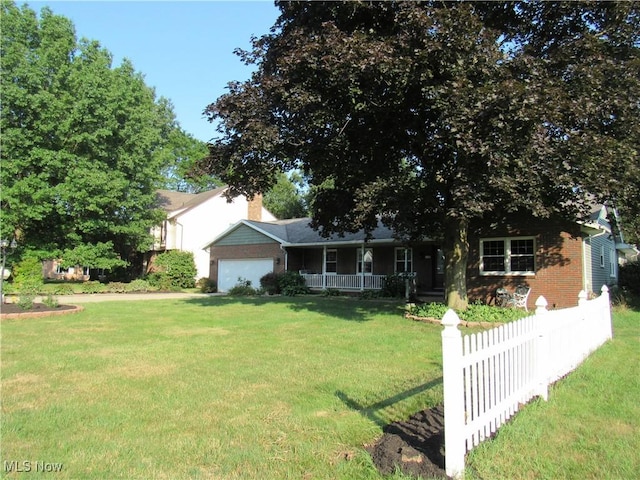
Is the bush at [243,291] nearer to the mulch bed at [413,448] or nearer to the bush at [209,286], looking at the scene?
the bush at [209,286]

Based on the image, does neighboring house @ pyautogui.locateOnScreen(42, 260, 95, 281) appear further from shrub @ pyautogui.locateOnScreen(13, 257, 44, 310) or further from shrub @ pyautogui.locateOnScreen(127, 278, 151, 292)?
shrub @ pyautogui.locateOnScreen(127, 278, 151, 292)

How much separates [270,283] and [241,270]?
369cm

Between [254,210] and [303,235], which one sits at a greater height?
[254,210]

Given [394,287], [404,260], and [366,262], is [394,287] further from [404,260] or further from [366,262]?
[366,262]

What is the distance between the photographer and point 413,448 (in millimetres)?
3787

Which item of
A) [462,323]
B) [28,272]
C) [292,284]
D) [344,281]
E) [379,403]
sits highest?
[28,272]

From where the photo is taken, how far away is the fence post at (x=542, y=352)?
5195mm

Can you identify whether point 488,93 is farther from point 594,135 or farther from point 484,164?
point 594,135

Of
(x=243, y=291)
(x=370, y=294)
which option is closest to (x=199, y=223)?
(x=243, y=291)

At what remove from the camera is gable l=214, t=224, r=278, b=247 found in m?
26.5

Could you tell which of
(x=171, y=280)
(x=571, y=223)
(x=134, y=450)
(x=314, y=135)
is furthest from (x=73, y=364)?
(x=171, y=280)

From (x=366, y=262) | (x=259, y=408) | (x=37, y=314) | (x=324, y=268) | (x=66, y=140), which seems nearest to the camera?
(x=259, y=408)

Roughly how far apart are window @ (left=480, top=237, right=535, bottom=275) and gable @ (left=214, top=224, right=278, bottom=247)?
12.7m

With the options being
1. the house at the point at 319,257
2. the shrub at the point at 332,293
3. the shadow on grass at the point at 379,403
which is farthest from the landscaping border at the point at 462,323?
the shrub at the point at 332,293
